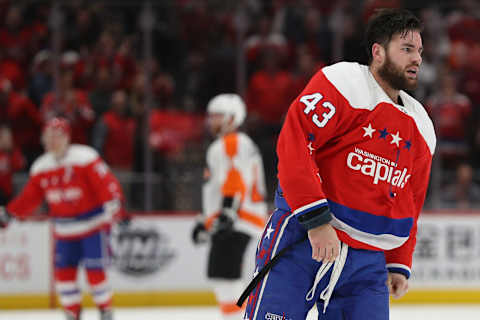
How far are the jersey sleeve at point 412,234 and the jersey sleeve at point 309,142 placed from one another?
359mm

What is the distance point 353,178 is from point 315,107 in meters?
0.26

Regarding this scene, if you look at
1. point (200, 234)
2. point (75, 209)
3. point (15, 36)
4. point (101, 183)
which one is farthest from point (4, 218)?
point (15, 36)

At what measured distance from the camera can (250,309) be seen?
8.33 ft

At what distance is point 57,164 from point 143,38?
2.64 meters

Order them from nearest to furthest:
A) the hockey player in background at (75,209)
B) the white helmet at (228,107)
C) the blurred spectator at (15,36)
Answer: the white helmet at (228,107)
the hockey player in background at (75,209)
the blurred spectator at (15,36)

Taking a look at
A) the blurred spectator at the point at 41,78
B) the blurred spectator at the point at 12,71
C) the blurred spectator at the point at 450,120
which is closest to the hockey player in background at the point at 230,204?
the blurred spectator at the point at 450,120

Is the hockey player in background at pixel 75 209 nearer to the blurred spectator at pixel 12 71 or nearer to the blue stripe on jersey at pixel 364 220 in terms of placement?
the blurred spectator at pixel 12 71

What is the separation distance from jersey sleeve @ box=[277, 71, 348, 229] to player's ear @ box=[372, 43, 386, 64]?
0.19 metres

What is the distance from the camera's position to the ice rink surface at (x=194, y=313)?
6.89m

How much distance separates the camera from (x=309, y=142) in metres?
2.42

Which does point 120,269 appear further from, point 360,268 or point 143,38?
point 360,268

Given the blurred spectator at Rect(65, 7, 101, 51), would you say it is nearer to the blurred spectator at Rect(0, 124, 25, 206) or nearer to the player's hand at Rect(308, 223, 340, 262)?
the blurred spectator at Rect(0, 124, 25, 206)

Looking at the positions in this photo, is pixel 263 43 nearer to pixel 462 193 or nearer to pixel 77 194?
pixel 462 193

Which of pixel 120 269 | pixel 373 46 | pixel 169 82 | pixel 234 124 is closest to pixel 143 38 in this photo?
pixel 169 82
